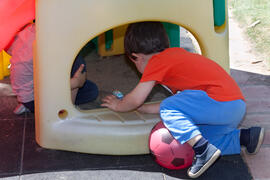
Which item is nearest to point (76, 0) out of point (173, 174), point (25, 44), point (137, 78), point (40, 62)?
point (40, 62)

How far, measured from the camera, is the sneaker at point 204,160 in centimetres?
200

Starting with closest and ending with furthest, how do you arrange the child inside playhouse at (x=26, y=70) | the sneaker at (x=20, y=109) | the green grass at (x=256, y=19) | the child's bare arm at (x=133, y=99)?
the child's bare arm at (x=133, y=99) < the child inside playhouse at (x=26, y=70) < the sneaker at (x=20, y=109) < the green grass at (x=256, y=19)

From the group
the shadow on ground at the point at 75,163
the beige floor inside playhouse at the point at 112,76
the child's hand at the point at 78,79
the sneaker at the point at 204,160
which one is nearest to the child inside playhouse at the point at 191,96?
the sneaker at the point at 204,160

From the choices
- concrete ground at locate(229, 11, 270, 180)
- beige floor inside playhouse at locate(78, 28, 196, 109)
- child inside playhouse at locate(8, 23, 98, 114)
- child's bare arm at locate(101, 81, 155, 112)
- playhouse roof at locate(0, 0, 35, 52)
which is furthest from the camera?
beige floor inside playhouse at locate(78, 28, 196, 109)

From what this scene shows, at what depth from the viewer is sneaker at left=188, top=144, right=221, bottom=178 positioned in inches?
78.8

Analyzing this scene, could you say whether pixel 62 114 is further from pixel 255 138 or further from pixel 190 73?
pixel 255 138

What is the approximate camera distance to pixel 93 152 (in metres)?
2.28

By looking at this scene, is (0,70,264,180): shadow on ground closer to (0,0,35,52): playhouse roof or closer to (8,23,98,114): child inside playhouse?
(8,23,98,114): child inside playhouse

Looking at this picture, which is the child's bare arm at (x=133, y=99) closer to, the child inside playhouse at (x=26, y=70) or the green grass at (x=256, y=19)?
the child inside playhouse at (x=26, y=70)

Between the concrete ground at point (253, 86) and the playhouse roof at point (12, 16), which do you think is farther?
the playhouse roof at point (12, 16)

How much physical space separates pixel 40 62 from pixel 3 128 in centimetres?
57

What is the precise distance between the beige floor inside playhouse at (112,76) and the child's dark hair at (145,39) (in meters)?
0.68

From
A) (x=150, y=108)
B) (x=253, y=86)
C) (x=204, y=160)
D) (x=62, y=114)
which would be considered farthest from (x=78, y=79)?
(x=253, y=86)

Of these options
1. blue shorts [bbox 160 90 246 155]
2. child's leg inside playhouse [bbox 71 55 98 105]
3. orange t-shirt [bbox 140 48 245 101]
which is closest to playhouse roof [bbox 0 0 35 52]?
child's leg inside playhouse [bbox 71 55 98 105]
